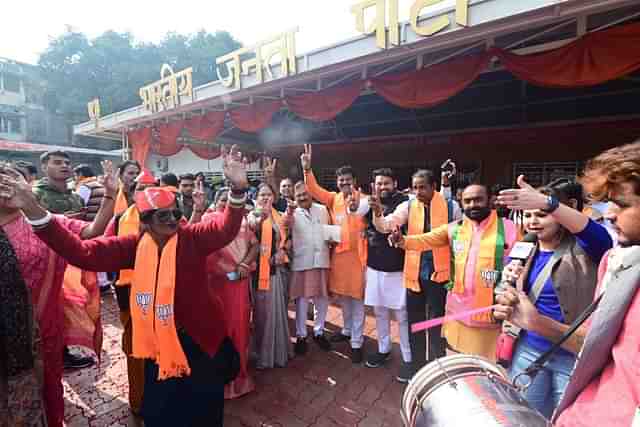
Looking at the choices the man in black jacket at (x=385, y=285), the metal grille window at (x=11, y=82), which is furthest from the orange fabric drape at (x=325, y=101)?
the metal grille window at (x=11, y=82)

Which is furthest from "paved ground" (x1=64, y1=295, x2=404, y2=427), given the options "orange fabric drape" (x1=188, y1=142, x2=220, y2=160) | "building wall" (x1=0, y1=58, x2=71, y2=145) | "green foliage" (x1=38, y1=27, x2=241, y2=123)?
"building wall" (x1=0, y1=58, x2=71, y2=145)

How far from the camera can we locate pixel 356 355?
368 centimetres

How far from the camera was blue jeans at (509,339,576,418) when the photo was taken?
1.76m

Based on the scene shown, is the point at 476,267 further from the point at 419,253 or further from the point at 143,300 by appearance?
the point at 143,300

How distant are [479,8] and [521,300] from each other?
347 centimetres

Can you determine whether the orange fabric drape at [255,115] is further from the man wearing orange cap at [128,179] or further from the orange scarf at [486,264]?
the orange scarf at [486,264]

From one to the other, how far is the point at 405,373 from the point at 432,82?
12.0ft

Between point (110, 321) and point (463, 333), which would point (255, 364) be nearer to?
point (463, 333)

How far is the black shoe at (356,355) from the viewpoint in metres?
3.67

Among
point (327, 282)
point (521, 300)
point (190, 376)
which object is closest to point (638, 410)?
point (521, 300)

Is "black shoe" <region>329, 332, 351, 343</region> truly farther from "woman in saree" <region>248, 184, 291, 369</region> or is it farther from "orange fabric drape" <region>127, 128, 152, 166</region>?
"orange fabric drape" <region>127, 128, 152, 166</region>

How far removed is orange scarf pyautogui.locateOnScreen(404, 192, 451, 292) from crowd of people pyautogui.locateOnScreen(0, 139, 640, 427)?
0.01 meters

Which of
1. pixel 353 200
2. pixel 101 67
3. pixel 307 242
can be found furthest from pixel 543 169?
pixel 101 67

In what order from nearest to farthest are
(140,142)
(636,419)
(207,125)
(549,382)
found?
(636,419) → (549,382) → (207,125) → (140,142)
